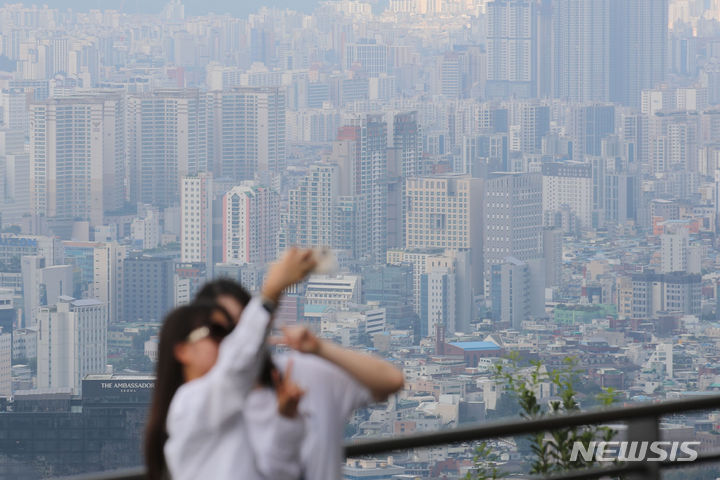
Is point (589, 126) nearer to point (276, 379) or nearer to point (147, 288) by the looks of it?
point (147, 288)

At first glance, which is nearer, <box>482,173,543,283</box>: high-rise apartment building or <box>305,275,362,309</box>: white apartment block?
<box>305,275,362,309</box>: white apartment block

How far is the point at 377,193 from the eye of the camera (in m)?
30.3

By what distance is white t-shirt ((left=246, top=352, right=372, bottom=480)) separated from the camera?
503 mm

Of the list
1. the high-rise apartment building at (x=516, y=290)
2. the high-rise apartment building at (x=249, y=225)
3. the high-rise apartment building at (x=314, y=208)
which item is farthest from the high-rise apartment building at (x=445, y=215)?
the high-rise apartment building at (x=249, y=225)

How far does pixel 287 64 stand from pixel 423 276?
→ 13.8m

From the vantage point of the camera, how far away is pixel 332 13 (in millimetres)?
40781

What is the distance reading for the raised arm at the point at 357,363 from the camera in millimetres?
498

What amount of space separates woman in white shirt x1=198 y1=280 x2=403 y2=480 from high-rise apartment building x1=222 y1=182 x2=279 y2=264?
2568 cm

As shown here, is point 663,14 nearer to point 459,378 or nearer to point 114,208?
point 114,208

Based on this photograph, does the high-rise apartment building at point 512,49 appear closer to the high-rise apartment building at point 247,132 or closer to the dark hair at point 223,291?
the high-rise apartment building at point 247,132

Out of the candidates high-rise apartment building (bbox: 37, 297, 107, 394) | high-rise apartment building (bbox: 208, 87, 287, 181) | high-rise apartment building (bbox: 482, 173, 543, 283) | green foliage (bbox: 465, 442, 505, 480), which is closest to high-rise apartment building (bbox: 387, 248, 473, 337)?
high-rise apartment building (bbox: 482, 173, 543, 283)

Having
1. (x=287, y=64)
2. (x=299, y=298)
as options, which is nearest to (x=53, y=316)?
(x=299, y=298)

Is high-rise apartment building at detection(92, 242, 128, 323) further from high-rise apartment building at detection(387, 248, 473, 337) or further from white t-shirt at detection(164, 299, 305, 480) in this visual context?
white t-shirt at detection(164, 299, 305, 480)

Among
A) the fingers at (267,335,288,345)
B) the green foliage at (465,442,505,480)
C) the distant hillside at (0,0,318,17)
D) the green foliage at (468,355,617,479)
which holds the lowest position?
the green foliage at (465,442,505,480)
